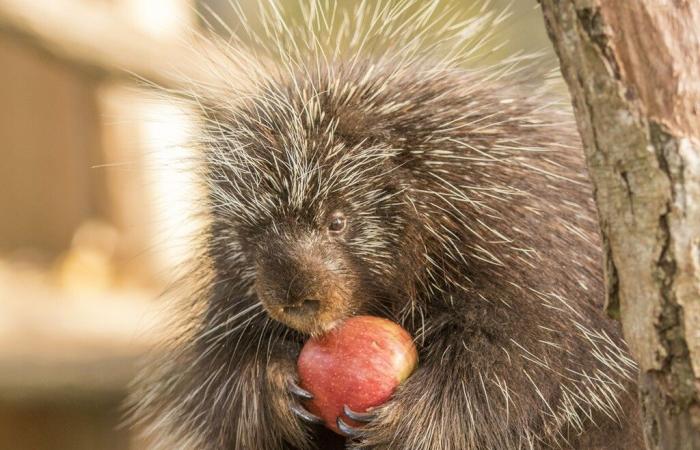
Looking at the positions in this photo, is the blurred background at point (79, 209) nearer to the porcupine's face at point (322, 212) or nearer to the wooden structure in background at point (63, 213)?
the wooden structure in background at point (63, 213)

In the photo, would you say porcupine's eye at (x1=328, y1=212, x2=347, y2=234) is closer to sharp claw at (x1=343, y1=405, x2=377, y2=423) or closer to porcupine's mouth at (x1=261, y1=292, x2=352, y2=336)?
porcupine's mouth at (x1=261, y1=292, x2=352, y2=336)

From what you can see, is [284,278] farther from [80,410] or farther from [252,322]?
[80,410]

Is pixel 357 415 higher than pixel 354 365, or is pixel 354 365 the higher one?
pixel 354 365

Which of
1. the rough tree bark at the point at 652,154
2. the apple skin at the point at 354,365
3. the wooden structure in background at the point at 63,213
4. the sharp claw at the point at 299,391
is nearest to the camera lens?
the rough tree bark at the point at 652,154

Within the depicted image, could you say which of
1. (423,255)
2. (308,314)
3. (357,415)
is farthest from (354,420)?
(423,255)

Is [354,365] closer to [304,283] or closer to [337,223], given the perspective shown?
[304,283]

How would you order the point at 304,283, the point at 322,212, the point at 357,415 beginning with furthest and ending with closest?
the point at 322,212 → the point at 357,415 → the point at 304,283

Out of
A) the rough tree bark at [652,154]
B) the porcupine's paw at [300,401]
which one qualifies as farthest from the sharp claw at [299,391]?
the rough tree bark at [652,154]
